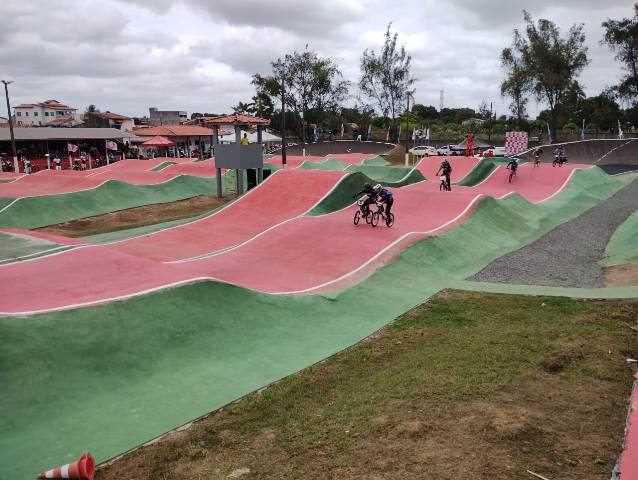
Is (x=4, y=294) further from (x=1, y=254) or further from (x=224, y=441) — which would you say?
(x=224, y=441)

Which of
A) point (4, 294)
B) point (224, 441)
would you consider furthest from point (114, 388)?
point (4, 294)

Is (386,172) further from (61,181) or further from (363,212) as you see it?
(61,181)

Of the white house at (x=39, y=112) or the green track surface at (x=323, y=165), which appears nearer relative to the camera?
the green track surface at (x=323, y=165)

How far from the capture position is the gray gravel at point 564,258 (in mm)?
13531

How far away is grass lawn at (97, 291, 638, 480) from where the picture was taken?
17.5 feet

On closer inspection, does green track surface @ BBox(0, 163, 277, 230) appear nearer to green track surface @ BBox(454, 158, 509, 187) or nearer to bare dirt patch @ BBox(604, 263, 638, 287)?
green track surface @ BBox(454, 158, 509, 187)

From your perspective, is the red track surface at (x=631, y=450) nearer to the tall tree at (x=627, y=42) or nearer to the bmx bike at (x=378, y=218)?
the bmx bike at (x=378, y=218)

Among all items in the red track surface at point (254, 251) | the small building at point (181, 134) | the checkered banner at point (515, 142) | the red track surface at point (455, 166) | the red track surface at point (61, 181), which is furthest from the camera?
the small building at point (181, 134)

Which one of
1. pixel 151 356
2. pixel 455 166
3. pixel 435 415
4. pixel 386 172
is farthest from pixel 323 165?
pixel 435 415

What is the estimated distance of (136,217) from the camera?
78.5 ft

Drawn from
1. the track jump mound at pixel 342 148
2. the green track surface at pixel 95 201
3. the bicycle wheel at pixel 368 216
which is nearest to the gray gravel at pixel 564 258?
the bicycle wheel at pixel 368 216

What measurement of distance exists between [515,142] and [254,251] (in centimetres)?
3376

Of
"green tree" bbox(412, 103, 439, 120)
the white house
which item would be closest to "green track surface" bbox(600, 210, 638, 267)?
"green tree" bbox(412, 103, 439, 120)

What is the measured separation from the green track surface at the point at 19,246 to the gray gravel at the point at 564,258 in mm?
11153
